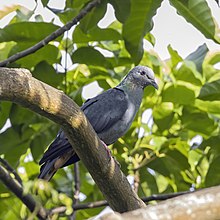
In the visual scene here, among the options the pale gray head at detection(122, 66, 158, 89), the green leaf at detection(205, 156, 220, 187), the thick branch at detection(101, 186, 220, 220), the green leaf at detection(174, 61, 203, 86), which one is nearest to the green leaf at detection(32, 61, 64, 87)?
the pale gray head at detection(122, 66, 158, 89)

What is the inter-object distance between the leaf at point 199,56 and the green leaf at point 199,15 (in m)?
0.42

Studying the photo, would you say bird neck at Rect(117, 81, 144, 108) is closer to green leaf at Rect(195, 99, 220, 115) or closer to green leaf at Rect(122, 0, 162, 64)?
green leaf at Rect(195, 99, 220, 115)

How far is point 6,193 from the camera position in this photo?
462cm

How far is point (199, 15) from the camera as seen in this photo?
382 centimetres

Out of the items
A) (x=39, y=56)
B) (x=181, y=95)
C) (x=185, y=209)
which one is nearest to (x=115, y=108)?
(x=181, y=95)

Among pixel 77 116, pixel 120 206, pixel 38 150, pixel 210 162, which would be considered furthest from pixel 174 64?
pixel 77 116

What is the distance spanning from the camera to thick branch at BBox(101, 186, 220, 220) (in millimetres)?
1334

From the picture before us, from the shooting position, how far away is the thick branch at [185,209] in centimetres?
133

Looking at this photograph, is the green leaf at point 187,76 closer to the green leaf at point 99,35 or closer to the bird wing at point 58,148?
the green leaf at point 99,35

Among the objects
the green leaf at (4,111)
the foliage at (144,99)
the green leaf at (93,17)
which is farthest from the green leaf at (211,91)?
the green leaf at (4,111)

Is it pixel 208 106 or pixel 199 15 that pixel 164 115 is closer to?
pixel 208 106

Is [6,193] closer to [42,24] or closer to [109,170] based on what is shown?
[42,24]

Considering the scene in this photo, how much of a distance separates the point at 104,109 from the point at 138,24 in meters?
0.82

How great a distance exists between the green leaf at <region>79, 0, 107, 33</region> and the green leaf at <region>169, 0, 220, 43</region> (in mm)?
407
